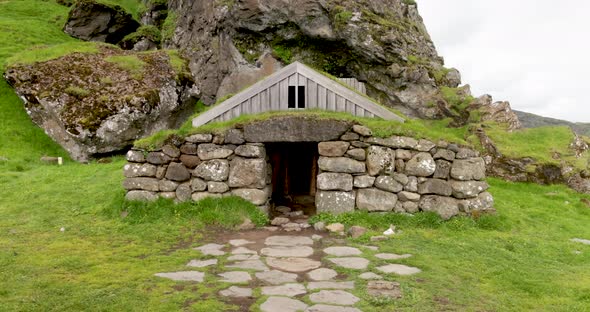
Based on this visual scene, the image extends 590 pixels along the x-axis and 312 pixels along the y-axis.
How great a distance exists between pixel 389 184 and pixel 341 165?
117cm

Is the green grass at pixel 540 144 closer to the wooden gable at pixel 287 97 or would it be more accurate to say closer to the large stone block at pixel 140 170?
the wooden gable at pixel 287 97

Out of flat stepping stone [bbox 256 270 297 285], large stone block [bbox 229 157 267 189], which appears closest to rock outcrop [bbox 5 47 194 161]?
large stone block [bbox 229 157 267 189]

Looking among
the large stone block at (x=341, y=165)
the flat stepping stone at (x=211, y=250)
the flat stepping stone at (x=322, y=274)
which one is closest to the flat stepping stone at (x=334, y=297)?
the flat stepping stone at (x=322, y=274)

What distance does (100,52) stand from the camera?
1962cm

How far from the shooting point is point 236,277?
647 cm

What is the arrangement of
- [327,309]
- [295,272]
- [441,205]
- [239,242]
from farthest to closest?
1. [441,205]
2. [239,242]
3. [295,272]
4. [327,309]

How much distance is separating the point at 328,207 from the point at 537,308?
16.8 feet

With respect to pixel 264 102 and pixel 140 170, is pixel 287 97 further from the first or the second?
pixel 140 170

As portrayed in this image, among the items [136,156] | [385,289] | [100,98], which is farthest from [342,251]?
[100,98]

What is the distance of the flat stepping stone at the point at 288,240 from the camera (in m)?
8.55

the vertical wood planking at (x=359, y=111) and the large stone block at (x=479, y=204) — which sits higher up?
the vertical wood planking at (x=359, y=111)

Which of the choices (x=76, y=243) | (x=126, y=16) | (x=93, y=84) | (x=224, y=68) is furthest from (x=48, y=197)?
(x=126, y=16)

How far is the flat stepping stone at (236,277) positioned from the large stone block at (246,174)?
3.70 metres

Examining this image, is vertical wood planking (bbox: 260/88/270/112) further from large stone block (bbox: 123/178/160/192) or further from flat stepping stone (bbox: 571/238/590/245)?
flat stepping stone (bbox: 571/238/590/245)
